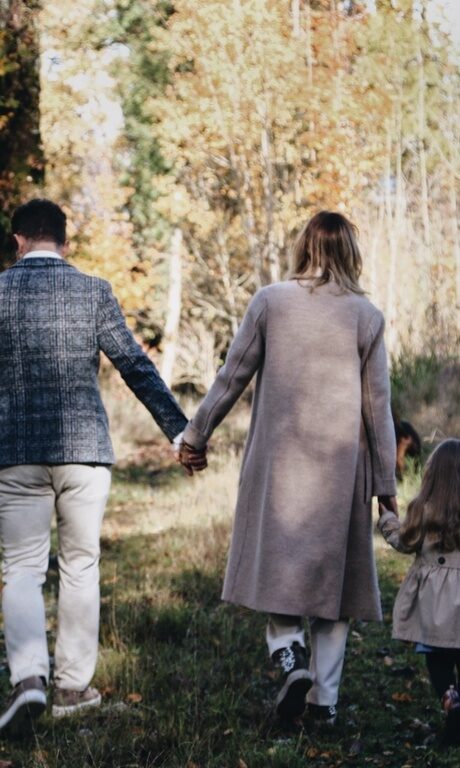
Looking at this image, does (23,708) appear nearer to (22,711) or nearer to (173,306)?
(22,711)

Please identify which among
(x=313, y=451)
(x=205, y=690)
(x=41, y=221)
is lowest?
(x=205, y=690)

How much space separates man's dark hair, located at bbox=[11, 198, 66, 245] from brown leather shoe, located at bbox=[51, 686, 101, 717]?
1.75 metres

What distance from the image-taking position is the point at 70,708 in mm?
4137

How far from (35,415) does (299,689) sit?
1.40 metres

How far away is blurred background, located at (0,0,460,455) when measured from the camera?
1287 centimetres

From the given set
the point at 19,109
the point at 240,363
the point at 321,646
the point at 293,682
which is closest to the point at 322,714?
the point at 321,646

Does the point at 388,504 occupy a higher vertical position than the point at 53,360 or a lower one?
lower

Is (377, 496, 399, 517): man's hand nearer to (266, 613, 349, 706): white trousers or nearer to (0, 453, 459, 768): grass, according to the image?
(266, 613, 349, 706): white trousers

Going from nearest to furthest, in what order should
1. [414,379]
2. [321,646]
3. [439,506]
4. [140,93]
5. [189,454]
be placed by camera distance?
[439,506], [321,646], [189,454], [414,379], [140,93]

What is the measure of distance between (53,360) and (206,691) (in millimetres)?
1544

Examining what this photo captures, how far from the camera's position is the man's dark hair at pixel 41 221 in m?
4.27

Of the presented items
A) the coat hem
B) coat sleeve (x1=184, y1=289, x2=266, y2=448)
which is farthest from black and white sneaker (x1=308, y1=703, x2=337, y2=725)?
coat sleeve (x1=184, y1=289, x2=266, y2=448)

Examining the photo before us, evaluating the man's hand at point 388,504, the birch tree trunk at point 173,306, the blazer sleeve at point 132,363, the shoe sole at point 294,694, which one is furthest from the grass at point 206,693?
the birch tree trunk at point 173,306

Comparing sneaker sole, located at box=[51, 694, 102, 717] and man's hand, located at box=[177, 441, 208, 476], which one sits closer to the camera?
sneaker sole, located at box=[51, 694, 102, 717]
